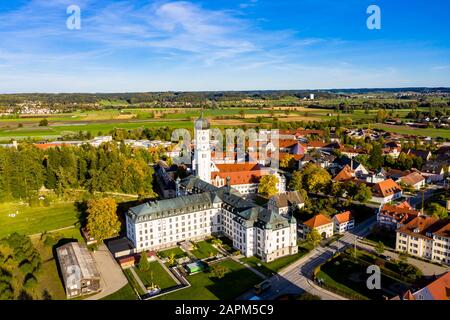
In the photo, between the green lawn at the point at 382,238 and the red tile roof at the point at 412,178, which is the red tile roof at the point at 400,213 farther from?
the red tile roof at the point at 412,178

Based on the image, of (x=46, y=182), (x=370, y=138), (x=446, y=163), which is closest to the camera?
(x=46, y=182)

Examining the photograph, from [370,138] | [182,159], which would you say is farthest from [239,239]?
[370,138]

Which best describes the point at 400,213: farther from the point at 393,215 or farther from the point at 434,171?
the point at 434,171

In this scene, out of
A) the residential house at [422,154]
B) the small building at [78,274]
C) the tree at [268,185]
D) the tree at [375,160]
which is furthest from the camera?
the residential house at [422,154]

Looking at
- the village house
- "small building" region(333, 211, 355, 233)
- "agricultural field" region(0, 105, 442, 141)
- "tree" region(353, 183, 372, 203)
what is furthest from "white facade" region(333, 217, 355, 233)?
"agricultural field" region(0, 105, 442, 141)

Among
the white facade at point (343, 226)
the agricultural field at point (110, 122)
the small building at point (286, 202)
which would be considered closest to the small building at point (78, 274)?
the small building at point (286, 202)

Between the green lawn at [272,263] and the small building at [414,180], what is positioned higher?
the small building at [414,180]

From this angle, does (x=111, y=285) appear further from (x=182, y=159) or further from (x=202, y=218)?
(x=182, y=159)
